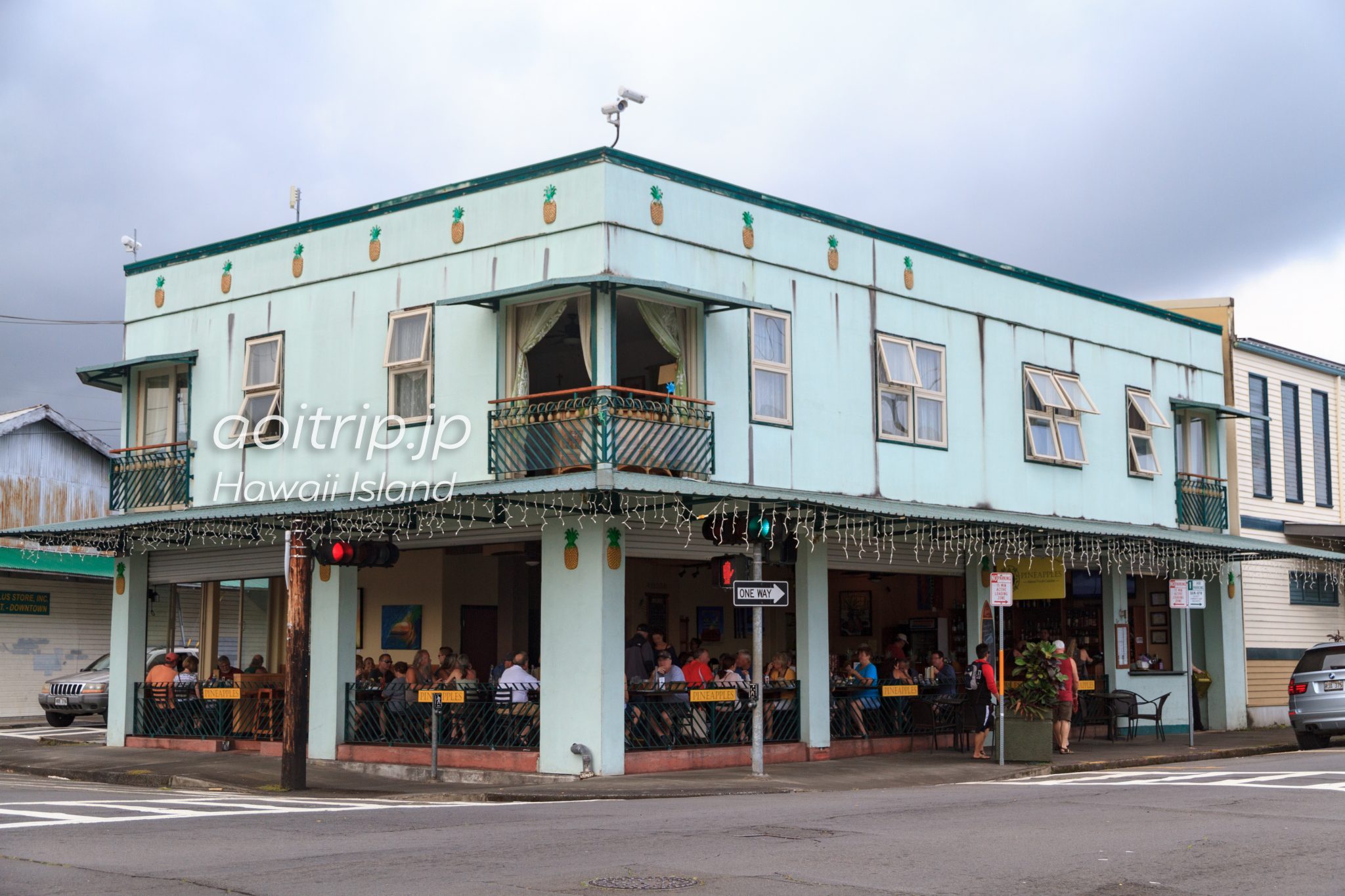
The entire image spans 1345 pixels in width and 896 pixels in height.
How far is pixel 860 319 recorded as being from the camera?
2252 cm

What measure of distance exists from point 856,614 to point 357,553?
15428mm

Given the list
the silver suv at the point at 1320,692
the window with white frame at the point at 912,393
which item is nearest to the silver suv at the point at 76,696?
the window with white frame at the point at 912,393

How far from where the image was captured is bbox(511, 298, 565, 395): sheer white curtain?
19828 millimetres

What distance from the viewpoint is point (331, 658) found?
21.6 m

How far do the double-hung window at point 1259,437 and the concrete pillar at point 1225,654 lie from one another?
7.18 ft

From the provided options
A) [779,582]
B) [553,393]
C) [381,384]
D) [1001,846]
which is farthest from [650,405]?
[1001,846]

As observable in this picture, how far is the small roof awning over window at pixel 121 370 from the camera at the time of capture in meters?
24.3

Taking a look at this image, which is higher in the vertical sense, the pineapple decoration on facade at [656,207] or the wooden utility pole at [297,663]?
the pineapple decoration on facade at [656,207]

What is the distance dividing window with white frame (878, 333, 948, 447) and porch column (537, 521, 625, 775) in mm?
5621

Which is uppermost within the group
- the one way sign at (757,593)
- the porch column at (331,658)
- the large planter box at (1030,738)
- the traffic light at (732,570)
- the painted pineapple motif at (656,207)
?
the painted pineapple motif at (656,207)

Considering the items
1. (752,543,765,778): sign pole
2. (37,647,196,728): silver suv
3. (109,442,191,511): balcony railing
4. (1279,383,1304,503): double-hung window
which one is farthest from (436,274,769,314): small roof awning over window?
(1279,383,1304,503): double-hung window

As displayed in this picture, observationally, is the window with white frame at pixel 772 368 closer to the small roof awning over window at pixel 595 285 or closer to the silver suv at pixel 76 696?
the small roof awning over window at pixel 595 285

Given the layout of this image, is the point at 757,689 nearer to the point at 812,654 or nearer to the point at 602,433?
the point at 812,654

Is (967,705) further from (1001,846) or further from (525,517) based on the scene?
(1001,846)
